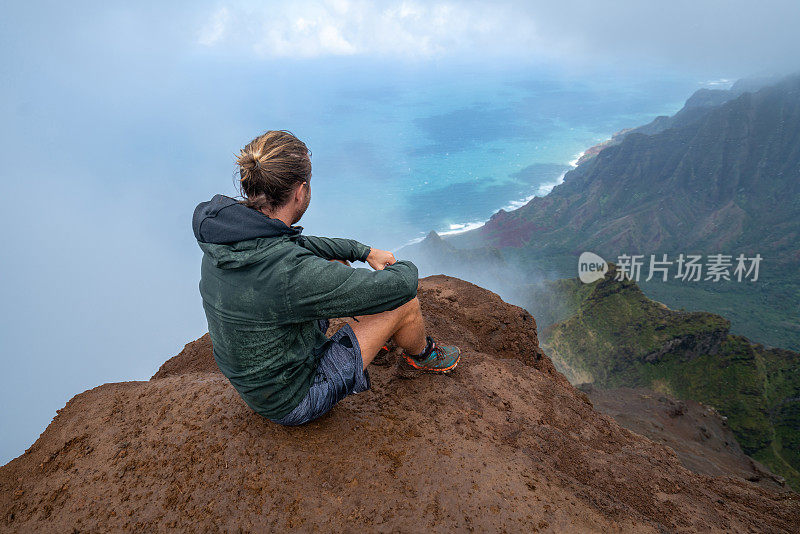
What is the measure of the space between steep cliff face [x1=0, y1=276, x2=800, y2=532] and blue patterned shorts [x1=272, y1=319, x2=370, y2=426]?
0.40 metres

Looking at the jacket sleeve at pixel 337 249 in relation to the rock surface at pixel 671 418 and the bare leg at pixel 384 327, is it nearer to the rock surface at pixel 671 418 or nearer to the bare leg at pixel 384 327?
the bare leg at pixel 384 327

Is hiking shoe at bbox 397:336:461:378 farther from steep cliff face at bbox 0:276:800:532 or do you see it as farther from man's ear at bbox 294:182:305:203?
man's ear at bbox 294:182:305:203

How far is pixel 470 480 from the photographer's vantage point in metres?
3.67

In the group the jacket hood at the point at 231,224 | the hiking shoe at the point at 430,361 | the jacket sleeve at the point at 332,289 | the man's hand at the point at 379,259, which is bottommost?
the hiking shoe at the point at 430,361

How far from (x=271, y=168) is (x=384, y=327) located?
5.77 ft

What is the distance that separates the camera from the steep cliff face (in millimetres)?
3320

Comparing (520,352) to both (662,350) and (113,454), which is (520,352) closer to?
(113,454)

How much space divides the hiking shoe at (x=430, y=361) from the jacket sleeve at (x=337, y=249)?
1399 millimetres

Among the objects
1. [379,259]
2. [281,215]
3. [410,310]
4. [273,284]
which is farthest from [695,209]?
[273,284]

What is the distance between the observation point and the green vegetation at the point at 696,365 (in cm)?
4188

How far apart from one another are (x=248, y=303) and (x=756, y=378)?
58.8 m

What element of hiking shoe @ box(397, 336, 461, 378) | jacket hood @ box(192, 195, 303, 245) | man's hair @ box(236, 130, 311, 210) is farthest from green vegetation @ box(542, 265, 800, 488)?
jacket hood @ box(192, 195, 303, 245)

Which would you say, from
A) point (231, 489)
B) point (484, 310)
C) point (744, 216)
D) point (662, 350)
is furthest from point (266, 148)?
point (744, 216)

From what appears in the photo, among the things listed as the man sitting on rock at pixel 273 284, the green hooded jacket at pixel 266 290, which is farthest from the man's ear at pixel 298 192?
the green hooded jacket at pixel 266 290
